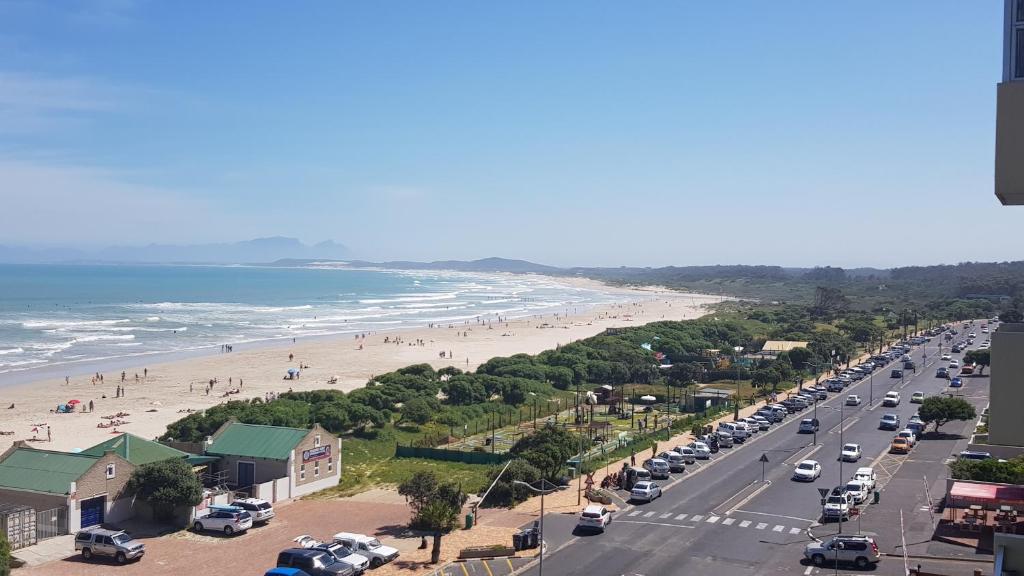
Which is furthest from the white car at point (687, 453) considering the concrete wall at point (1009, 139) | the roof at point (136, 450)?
the concrete wall at point (1009, 139)

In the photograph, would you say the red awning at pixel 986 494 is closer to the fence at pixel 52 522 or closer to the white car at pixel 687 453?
the white car at pixel 687 453

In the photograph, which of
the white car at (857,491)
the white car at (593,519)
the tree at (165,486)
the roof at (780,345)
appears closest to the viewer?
the white car at (593,519)

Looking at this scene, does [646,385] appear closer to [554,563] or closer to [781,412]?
[781,412]

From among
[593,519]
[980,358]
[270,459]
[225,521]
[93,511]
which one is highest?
[980,358]

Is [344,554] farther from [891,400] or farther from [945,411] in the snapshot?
[891,400]

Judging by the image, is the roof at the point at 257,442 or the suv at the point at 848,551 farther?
the roof at the point at 257,442

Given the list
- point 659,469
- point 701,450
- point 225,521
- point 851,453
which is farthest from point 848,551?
point 225,521
